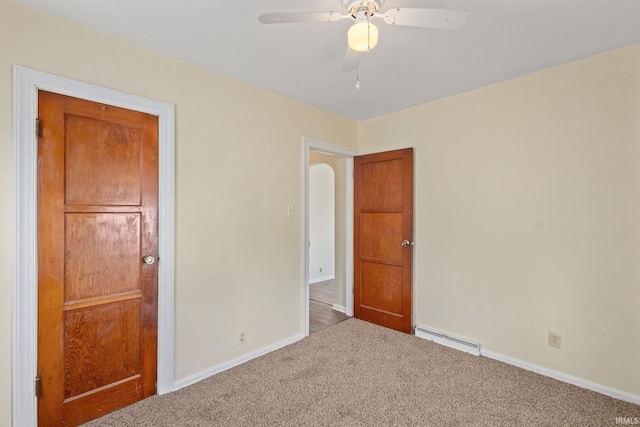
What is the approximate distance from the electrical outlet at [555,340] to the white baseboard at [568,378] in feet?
0.69

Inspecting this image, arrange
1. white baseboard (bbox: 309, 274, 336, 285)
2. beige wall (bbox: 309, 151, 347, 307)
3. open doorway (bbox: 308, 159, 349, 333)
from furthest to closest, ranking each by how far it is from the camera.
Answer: white baseboard (bbox: 309, 274, 336, 285), open doorway (bbox: 308, 159, 349, 333), beige wall (bbox: 309, 151, 347, 307)

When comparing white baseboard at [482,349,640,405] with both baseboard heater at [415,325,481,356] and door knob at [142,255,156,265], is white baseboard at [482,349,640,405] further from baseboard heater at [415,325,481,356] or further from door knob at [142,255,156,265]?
door knob at [142,255,156,265]

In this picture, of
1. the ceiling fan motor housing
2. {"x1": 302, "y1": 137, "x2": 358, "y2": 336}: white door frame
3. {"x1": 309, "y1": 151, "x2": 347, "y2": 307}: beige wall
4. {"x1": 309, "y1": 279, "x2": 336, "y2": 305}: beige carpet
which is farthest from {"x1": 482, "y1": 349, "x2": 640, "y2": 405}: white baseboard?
the ceiling fan motor housing

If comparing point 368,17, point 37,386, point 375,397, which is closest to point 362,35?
point 368,17

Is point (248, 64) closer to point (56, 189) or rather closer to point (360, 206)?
point (56, 189)

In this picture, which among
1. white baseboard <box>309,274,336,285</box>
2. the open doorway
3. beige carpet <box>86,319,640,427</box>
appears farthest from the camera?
white baseboard <box>309,274,336,285</box>

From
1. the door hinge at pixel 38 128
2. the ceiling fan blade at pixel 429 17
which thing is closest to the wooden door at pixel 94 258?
the door hinge at pixel 38 128

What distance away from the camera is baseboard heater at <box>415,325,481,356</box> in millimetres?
2803

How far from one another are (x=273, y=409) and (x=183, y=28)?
2.52 metres

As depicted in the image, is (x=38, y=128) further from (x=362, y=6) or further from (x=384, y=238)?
(x=384, y=238)

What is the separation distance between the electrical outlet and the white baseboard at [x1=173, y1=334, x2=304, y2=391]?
85.9 inches

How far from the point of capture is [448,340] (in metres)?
2.96

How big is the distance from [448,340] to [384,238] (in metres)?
1.22

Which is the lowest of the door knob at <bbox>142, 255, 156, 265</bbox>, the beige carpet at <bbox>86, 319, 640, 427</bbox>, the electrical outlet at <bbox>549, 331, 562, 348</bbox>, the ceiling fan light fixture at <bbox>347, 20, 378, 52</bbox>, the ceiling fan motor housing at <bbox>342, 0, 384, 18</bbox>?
the beige carpet at <bbox>86, 319, 640, 427</bbox>
